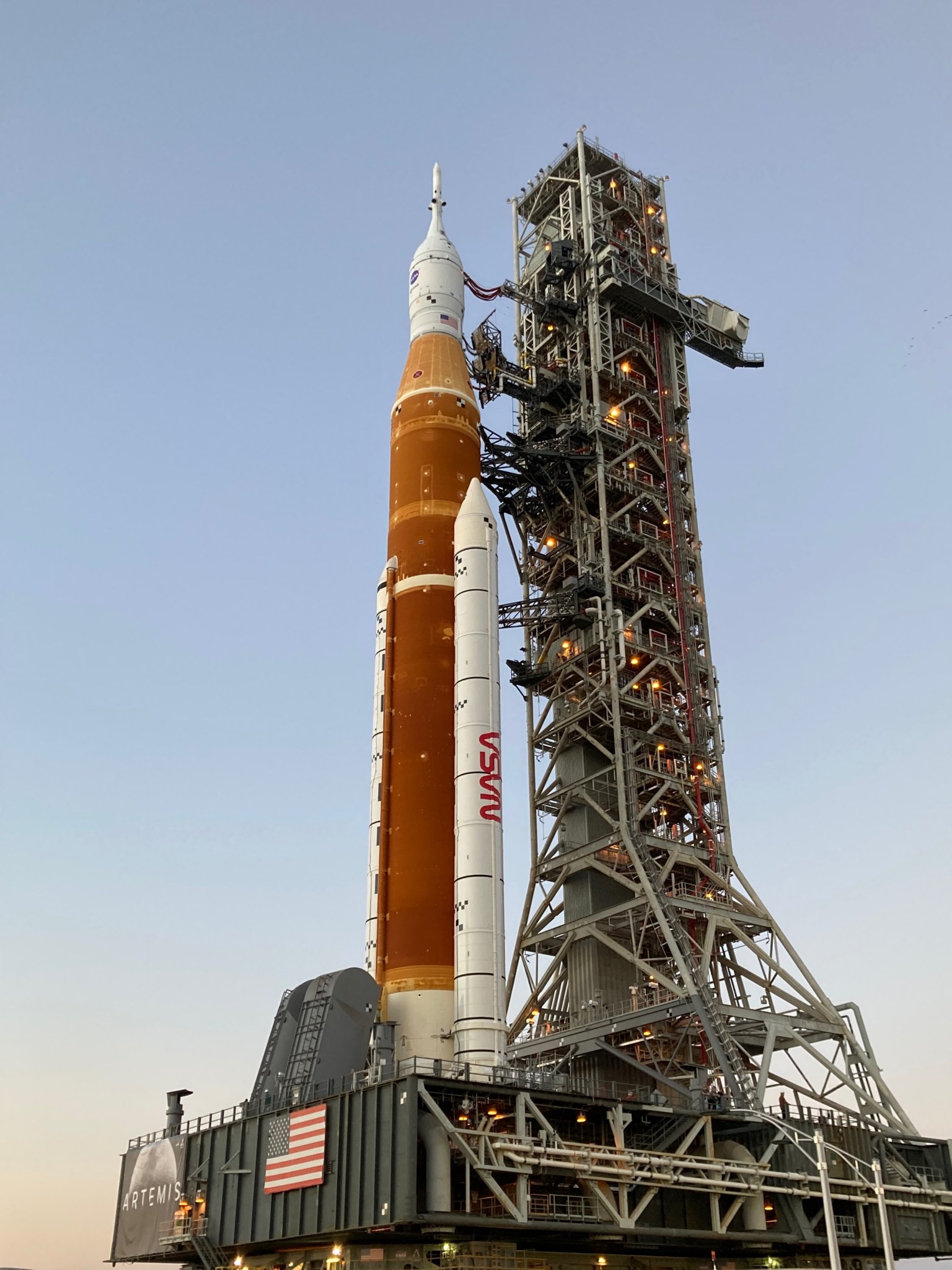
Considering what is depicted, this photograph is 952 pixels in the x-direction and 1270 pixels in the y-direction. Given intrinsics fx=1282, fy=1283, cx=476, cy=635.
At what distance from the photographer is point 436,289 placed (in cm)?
4634

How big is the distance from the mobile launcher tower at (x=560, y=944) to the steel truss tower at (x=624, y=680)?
149 millimetres

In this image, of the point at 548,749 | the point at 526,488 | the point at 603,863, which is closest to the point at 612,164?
the point at 526,488

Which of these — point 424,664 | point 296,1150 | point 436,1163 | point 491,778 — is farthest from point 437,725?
point 436,1163

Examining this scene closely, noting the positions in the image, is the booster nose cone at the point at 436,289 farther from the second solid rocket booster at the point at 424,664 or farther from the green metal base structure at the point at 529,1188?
the green metal base structure at the point at 529,1188

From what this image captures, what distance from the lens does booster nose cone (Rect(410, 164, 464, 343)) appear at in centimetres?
4606

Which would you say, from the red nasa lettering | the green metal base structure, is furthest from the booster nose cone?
the green metal base structure

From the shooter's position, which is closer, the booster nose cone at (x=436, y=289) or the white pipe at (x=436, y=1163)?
the white pipe at (x=436, y=1163)

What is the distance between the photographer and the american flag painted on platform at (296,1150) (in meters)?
32.9

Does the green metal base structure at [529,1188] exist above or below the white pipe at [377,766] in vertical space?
below

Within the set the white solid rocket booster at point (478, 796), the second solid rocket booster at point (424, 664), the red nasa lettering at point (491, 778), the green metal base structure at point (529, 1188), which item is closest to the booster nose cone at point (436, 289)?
the second solid rocket booster at point (424, 664)

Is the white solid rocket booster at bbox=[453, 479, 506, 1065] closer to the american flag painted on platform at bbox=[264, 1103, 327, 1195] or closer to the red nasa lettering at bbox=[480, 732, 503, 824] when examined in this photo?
the red nasa lettering at bbox=[480, 732, 503, 824]

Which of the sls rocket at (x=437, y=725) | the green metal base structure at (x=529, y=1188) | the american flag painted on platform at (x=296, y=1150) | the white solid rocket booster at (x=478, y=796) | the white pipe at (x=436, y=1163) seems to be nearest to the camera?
the white pipe at (x=436, y=1163)

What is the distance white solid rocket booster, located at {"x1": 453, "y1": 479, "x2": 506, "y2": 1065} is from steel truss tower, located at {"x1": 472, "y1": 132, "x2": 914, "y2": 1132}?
8.92 metres

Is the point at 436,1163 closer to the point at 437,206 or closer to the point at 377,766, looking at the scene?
the point at 377,766
